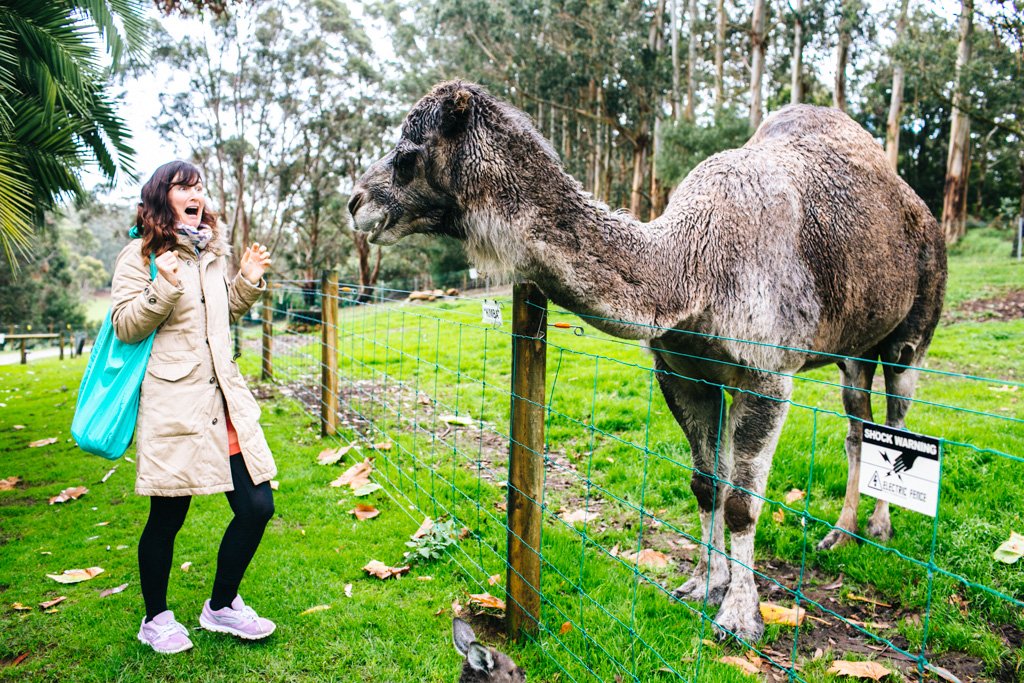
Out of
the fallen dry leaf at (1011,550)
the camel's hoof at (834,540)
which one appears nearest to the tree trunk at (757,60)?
the camel's hoof at (834,540)

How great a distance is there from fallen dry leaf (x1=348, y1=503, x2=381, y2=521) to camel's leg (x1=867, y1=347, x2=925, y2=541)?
134 inches

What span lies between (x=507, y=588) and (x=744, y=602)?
119 cm

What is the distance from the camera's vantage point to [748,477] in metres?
3.32

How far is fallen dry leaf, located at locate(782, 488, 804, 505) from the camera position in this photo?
4844mm

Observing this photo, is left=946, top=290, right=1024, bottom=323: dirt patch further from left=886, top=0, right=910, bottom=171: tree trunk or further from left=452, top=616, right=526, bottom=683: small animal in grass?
left=452, top=616, right=526, bottom=683: small animal in grass

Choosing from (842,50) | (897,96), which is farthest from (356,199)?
(897,96)

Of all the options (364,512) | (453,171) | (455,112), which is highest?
(455,112)

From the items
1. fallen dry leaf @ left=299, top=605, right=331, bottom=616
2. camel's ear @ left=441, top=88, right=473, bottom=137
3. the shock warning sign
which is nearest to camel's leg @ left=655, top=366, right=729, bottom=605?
camel's ear @ left=441, top=88, right=473, bottom=137

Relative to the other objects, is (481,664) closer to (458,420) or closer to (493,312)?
(493,312)

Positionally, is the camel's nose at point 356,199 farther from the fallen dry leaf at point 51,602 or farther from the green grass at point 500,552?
the fallen dry leaf at point 51,602

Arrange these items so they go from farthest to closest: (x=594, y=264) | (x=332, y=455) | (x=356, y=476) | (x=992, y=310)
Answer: (x=992, y=310)
(x=332, y=455)
(x=356, y=476)
(x=594, y=264)

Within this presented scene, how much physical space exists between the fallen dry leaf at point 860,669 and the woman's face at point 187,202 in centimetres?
355

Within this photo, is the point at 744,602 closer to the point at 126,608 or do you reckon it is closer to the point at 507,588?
the point at 507,588

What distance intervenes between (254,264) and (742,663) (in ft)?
9.85
